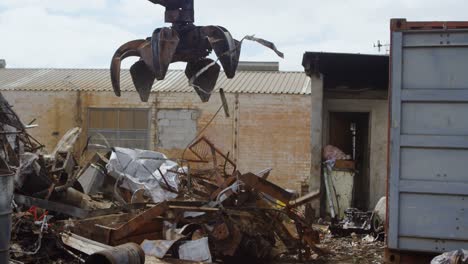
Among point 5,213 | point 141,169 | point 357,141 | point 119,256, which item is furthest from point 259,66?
point 5,213

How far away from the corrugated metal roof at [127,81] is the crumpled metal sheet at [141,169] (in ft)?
18.0

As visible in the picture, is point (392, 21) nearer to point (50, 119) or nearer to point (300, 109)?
point (300, 109)

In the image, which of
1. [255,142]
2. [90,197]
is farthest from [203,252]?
[255,142]

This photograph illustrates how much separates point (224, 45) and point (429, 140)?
192cm

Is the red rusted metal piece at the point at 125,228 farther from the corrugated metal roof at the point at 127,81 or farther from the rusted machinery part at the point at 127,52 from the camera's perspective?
the corrugated metal roof at the point at 127,81

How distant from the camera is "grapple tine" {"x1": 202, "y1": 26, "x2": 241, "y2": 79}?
506 centimetres

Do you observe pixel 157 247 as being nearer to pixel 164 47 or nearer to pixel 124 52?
pixel 124 52

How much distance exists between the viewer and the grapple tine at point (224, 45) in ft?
16.6

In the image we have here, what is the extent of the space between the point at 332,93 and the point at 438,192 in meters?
8.70

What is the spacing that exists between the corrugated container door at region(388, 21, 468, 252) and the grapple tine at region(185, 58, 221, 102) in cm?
158

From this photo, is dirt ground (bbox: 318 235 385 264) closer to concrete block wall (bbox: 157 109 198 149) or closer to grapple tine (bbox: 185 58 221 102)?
grapple tine (bbox: 185 58 221 102)

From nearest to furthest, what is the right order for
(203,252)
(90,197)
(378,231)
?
(203,252) < (378,231) < (90,197)

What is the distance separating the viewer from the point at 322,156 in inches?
520

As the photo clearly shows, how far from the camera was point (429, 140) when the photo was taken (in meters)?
5.12
